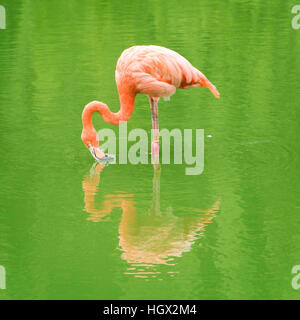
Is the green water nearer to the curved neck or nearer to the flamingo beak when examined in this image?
the flamingo beak

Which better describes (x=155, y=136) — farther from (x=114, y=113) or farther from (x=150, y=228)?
(x=150, y=228)

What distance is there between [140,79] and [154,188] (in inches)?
48.4

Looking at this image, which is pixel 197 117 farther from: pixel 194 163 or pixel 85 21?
pixel 85 21

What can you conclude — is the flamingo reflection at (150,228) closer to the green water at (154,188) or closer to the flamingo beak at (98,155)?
the green water at (154,188)

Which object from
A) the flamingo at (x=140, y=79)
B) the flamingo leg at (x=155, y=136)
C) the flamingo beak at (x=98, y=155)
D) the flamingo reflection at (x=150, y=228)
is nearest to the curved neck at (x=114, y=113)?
the flamingo at (x=140, y=79)

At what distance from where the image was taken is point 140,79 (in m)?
9.06

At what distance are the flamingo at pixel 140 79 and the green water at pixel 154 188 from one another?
603mm

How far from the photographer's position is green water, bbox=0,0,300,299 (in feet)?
22.4

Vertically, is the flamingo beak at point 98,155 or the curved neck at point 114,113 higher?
the curved neck at point 114,113

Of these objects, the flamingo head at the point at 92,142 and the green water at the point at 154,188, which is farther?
the flamingo head at the point at 92,142

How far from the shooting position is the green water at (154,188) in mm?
6820

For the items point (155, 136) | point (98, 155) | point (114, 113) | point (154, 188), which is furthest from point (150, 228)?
point (155, 136)

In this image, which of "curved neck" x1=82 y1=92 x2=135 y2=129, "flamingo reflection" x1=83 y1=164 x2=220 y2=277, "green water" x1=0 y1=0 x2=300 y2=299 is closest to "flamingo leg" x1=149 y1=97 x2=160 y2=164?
"green water" x1=0 y1=0 x2=300 y2=299

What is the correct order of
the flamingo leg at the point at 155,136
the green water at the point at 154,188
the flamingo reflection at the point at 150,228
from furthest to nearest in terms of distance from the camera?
1. the flamingo leg at the point at 155,136
2. the flamingo reflection at the point at 150,228
3. the green water at the point at 154,188
